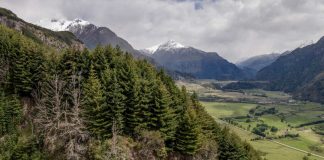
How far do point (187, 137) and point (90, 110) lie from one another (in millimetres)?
22323

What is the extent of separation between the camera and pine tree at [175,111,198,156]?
8031 centimetres

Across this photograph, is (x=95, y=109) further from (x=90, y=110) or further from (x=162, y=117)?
(x=162, y=117)

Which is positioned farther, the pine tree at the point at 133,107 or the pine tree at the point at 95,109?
the pine tree at the point at 133,107

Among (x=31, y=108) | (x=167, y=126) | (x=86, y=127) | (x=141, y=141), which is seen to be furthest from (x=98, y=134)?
(x=31, y=108)

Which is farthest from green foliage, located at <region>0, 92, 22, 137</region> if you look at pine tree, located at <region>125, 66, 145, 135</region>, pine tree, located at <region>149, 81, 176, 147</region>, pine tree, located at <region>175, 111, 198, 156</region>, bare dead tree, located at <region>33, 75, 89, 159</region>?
pine tree, located at <region>175, 111, 198, 156</region>

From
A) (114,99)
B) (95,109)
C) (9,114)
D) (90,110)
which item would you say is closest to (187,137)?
(114,99)

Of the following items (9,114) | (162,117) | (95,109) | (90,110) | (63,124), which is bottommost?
(63,124)

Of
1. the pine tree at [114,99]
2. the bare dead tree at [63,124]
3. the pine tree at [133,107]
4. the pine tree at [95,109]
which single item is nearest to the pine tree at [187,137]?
the pine tree at [133,107]

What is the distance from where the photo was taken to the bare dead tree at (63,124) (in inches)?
2724

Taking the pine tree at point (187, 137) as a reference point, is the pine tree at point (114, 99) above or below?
above

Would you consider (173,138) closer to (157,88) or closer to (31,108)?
(157,88)

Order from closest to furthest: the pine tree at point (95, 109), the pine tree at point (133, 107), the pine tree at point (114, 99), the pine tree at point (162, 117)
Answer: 1. the pine tree at point (95, 109)
2. the pine tree at point (114, 99)
3. the pine tree at point (133, 107)
4. the pine tree at point (162, 117)

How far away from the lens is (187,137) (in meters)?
79.9

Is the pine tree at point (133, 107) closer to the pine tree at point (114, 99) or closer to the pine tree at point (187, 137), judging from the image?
the pine tree at point (114, 99)
